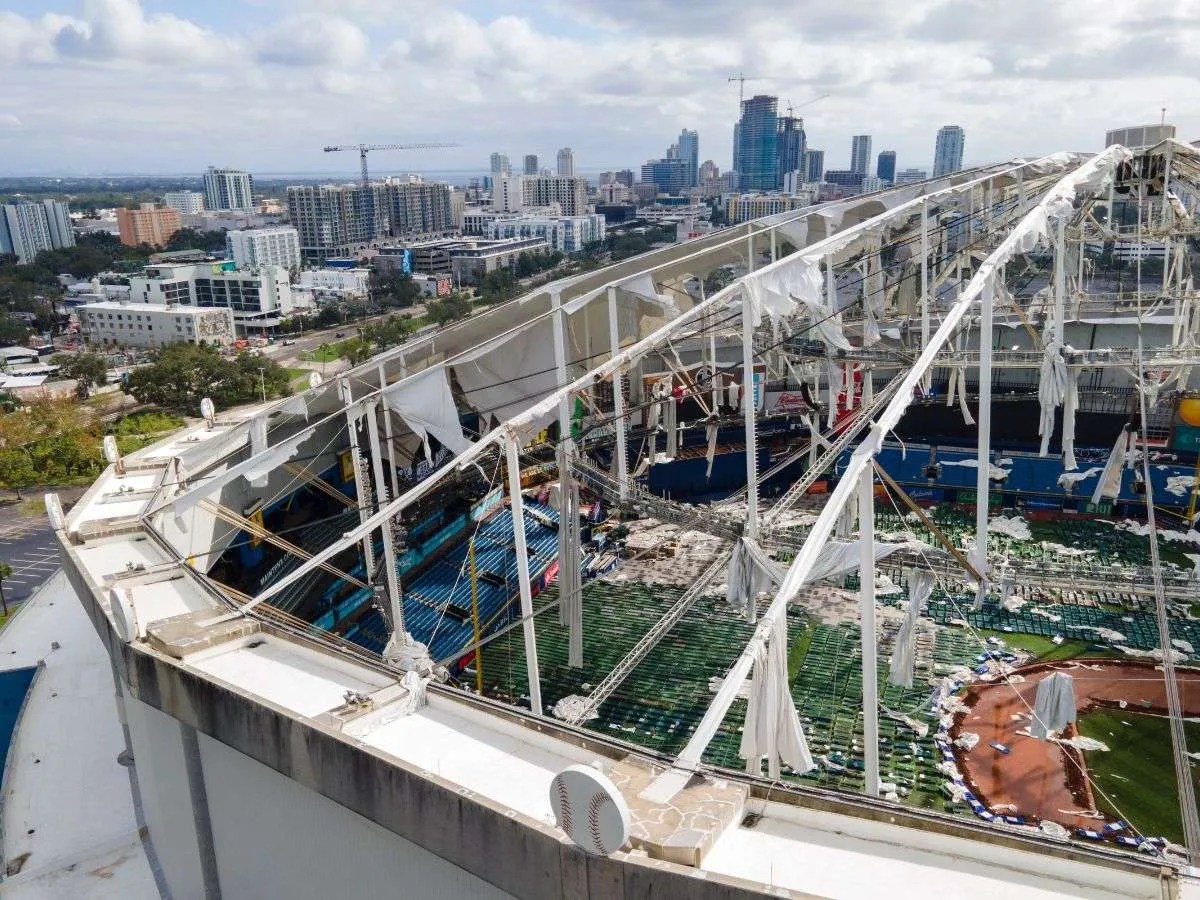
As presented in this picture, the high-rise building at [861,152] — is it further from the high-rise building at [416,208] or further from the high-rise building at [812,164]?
the high-rise building at [416,208]

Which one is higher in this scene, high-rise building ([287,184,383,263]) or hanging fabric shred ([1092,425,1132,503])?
high-rise building ([287,184,383,263])

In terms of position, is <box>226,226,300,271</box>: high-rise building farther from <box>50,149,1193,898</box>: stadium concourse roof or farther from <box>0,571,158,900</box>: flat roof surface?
<box>50,149,1193,898</box>: stadium concourse roof

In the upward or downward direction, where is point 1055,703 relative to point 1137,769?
upward

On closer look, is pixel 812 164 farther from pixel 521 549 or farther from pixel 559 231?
pixel 521 549

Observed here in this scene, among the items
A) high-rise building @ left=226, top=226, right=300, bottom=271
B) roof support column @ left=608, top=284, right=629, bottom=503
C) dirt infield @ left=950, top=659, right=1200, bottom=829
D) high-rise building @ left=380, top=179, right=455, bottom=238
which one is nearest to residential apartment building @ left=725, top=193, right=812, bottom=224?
high-rise building @ left=380, top=179, right=455, bottom=238

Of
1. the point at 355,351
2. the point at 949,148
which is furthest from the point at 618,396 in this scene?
the point at 949,148

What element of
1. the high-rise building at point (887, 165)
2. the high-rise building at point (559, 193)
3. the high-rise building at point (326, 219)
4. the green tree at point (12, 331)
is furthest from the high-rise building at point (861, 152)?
the green tree at point (12, 331)

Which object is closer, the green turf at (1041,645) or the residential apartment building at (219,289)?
the green turf at (1041,645)
